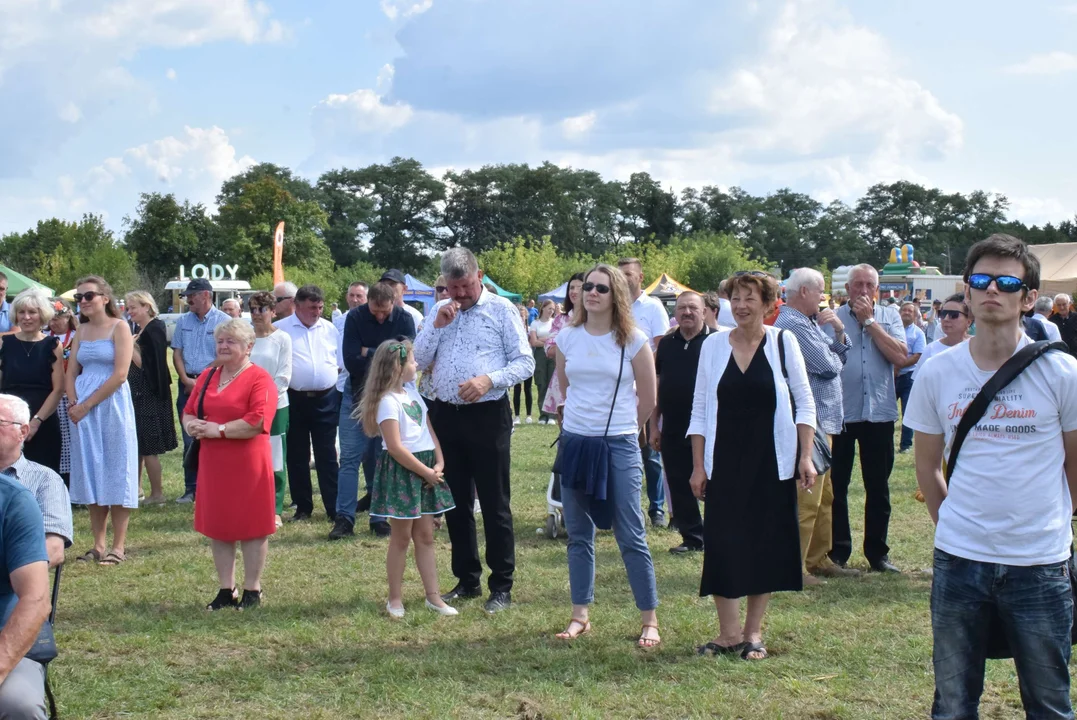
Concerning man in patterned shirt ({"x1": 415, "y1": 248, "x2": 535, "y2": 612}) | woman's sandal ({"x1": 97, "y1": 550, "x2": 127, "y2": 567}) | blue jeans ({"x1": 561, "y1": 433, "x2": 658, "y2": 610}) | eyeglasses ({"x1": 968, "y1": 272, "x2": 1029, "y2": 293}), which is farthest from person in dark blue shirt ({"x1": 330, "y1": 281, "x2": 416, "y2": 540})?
eyeglasses ({"x1": 968, "y1": 272, "x2": 1029, "y2": 293})

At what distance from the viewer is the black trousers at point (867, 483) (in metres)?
6.84

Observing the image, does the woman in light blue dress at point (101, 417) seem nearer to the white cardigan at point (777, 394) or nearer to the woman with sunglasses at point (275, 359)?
the woman with sunglasses at point (275, 359)

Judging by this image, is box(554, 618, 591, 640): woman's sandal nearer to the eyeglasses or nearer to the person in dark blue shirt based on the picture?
the person in dark blue shirt

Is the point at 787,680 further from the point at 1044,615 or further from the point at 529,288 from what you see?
the point at 529,288

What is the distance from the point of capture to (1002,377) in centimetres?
292

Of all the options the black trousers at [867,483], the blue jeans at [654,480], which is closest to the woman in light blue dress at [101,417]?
the blue jeans at [654,480]

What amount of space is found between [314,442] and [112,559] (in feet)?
6.49

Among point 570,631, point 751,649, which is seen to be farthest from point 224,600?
point 751,649

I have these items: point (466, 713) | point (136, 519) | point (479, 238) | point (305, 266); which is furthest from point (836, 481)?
point (479, 238)

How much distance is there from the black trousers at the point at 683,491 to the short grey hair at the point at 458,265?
7.50 ft

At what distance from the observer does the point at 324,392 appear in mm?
8625

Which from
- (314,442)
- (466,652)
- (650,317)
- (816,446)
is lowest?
(466,652)

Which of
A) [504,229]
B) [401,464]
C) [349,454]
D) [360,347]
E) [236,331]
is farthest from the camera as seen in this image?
[504,229]

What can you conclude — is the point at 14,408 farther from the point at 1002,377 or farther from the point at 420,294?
the point at 420,294
